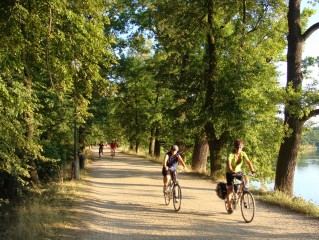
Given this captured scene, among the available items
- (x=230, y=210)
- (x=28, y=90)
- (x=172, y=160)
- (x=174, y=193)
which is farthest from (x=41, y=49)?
(x=230, y=210)

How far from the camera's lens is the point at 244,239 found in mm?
7305

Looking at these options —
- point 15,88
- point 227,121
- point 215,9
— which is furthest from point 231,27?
point 15,88

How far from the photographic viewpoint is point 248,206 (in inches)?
346

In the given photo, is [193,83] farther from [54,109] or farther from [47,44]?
[47,44]

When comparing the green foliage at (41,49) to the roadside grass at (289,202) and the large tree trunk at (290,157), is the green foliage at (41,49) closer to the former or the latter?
the roadside grass at (289,202)

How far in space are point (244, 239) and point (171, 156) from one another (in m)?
4.08

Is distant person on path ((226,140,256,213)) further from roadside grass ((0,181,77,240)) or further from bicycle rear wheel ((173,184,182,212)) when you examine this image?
roadside grass ((0,181,77,240))

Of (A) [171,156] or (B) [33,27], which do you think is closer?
(B) [33,27]

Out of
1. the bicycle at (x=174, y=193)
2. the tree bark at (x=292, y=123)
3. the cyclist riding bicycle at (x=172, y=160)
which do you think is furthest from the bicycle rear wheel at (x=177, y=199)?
the tree bark at (x=292, y=123)

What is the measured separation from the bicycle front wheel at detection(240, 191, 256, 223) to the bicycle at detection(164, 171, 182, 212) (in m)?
1.86

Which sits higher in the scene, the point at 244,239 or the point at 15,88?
the point at 15,88

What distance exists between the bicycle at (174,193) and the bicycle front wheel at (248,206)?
1860 millimetres

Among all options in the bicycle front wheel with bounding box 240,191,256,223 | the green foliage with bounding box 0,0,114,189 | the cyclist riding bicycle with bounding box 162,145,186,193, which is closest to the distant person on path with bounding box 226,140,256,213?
the bicycle front wheel with bounding box 240,191,256,223

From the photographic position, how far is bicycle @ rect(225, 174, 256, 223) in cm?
867
